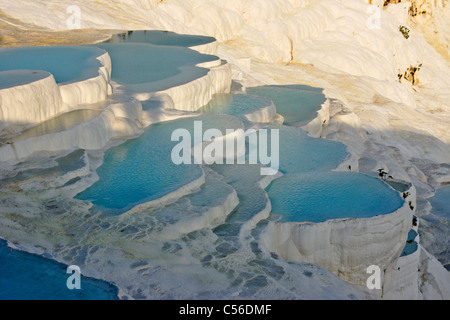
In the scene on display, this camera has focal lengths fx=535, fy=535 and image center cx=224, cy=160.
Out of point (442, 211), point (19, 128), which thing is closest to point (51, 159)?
point (19, 128)

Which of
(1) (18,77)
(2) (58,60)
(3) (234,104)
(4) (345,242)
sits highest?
(1) (18,77)

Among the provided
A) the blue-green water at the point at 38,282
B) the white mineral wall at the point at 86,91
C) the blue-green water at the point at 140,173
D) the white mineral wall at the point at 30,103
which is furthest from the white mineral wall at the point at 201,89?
the blue-green water at the point at 38,282

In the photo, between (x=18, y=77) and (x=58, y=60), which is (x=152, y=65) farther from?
(x=18, y=77)

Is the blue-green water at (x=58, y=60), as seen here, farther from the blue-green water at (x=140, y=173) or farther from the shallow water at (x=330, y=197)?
the shallow water at (x=330, y=197)

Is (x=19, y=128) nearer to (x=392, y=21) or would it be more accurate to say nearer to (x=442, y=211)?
(x=442, y=211)

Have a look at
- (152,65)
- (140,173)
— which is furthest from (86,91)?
(152,65)
